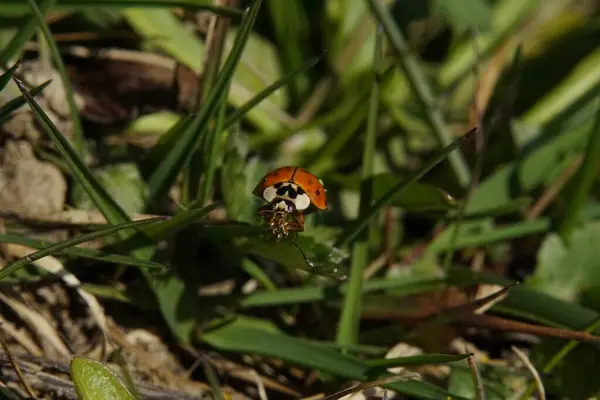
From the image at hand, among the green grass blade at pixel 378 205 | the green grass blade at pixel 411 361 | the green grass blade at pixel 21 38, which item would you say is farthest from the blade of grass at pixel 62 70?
the green grass blade at pixel 411 361

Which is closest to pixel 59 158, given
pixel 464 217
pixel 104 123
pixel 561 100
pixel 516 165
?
pixel 104 123

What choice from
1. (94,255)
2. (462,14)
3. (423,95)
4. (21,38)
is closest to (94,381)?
(94,255)

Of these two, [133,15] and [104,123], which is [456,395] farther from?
[133,15]

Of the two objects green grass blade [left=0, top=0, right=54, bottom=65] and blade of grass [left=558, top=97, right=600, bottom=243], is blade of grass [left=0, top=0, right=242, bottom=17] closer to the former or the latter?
green grass blade [left=0, top=0, right=54, bottom=65]

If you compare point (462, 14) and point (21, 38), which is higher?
point (462, 14)

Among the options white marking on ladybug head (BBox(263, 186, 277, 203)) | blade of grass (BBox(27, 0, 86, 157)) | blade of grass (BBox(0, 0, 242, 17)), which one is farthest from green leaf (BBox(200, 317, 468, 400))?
blade of grass (BBox(0, 0, 242, 17))

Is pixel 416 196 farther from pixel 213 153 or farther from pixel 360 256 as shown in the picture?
pixel 213 153
